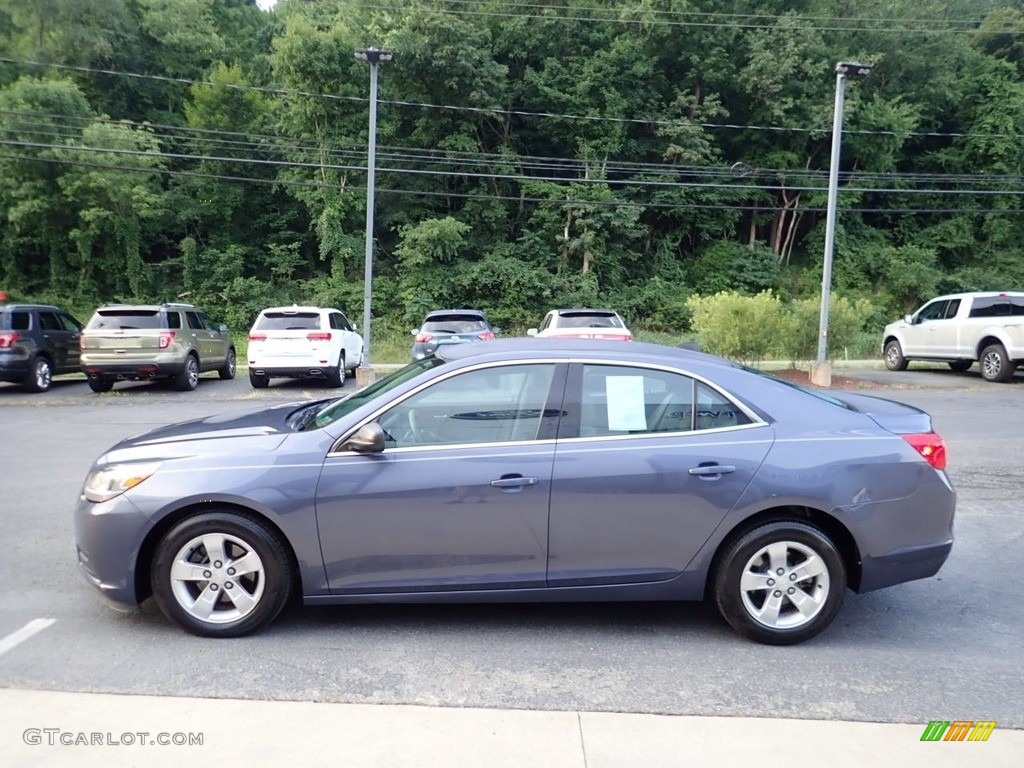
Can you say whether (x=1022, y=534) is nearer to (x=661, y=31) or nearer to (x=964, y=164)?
(x=661, y=31)

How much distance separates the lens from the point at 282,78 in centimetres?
3456

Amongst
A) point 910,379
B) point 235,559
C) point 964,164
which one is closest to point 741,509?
point 235,559

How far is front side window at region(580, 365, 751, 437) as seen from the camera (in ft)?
Result: 14.0

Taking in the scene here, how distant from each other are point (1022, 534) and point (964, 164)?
41.8 metres

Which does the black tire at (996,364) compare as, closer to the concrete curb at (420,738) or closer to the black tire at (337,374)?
the black tire at (337,374)

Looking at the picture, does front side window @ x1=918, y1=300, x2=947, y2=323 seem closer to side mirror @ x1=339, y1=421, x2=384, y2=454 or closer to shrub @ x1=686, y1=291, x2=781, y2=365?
shrub @ x1=686, y1=291, x2=781, y2=365

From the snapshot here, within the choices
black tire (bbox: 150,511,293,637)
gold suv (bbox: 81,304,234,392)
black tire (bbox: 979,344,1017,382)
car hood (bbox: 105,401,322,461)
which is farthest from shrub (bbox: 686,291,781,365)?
black tire (bbox: 150,511,293,637)

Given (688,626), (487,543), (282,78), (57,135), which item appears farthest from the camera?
(282,78)

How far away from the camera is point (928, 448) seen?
4.32m

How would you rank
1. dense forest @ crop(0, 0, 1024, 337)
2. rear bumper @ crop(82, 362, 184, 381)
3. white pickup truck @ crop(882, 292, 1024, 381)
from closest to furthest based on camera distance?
rear bumper @ crop(82, 362, 184, 381)
white pickup truck @ crop(882, 292, 1024, 381)
dense forest @ crop(0, 0, 1024, 337)

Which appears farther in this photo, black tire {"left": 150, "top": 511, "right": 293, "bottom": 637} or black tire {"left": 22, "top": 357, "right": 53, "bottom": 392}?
black tire {"left": 22, "top": 357, "right": 53, "bottom": 392}

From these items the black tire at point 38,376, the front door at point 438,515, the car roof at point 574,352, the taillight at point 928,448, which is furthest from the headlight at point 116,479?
the black tire at point 38,376

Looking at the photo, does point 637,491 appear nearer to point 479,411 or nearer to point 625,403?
point 625,403

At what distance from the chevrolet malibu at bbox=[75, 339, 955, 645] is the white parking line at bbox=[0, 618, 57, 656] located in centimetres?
42
